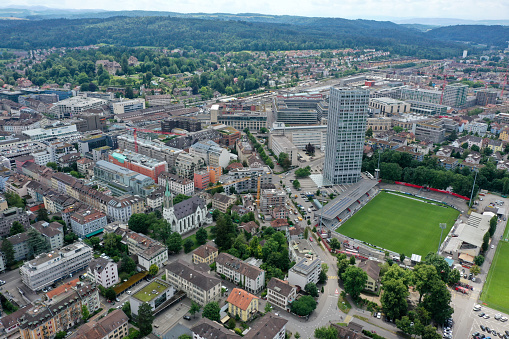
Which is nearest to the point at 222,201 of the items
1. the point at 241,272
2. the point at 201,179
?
the point at 201,179

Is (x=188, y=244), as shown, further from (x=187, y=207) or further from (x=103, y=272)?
(x=103, y=272)

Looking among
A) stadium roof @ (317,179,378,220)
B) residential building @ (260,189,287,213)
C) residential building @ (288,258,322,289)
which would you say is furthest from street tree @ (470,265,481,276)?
residential building @ (260,189,287,213)

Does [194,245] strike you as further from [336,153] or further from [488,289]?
[488,289]

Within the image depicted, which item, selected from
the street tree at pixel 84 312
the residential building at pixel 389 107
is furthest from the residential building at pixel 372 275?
the residential building at pixel 389 107

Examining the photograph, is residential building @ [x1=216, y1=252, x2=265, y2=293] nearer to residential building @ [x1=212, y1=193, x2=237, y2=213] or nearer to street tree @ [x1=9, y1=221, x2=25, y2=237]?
residential building @ [x1=212, y1=193, x2=237, y2=213]

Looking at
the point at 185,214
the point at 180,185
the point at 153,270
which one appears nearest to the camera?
the point at 153,270

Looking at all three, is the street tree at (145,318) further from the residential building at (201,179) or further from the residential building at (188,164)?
the residential building at (188,164)

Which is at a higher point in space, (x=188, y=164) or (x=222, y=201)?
(x=188, y=164)
